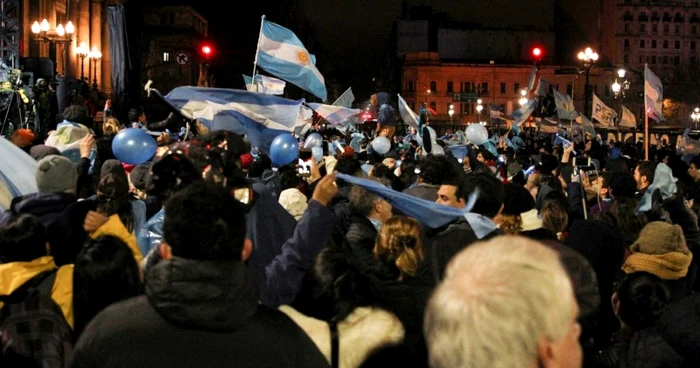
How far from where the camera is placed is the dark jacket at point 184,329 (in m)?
2.66

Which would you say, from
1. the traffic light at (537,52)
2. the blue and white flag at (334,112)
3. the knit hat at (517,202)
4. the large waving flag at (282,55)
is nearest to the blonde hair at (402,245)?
the knit hat at (517,202)

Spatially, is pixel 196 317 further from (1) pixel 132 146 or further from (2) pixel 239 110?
(2) pixel 239 110

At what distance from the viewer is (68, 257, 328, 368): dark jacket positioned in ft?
8.72

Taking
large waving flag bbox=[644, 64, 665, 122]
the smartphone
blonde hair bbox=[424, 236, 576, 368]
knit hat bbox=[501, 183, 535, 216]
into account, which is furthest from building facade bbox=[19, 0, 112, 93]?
blonde hair bbox=[424, 236, 576, 368]

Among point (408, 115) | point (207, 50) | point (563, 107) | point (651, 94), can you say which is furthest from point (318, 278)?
point (563, 107)

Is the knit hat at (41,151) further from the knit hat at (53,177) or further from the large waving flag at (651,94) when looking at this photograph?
the large waving flag at (651,94)

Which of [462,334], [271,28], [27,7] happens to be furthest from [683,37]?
[462,334]

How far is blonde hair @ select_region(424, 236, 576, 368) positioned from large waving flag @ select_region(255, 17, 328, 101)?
974cm

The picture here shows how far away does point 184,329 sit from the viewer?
106 inches

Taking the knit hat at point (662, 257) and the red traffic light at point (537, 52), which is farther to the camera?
the red traffic light at point (537, 52)

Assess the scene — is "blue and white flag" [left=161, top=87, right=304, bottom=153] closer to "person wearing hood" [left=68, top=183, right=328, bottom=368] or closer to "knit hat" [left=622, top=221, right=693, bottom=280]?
"knit hat" [left=622, top=221, right=693, bottom=280]

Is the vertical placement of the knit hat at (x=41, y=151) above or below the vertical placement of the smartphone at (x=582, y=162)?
above

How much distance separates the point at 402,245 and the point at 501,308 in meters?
2.62

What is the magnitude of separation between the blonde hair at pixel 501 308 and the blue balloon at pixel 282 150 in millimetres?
6804
